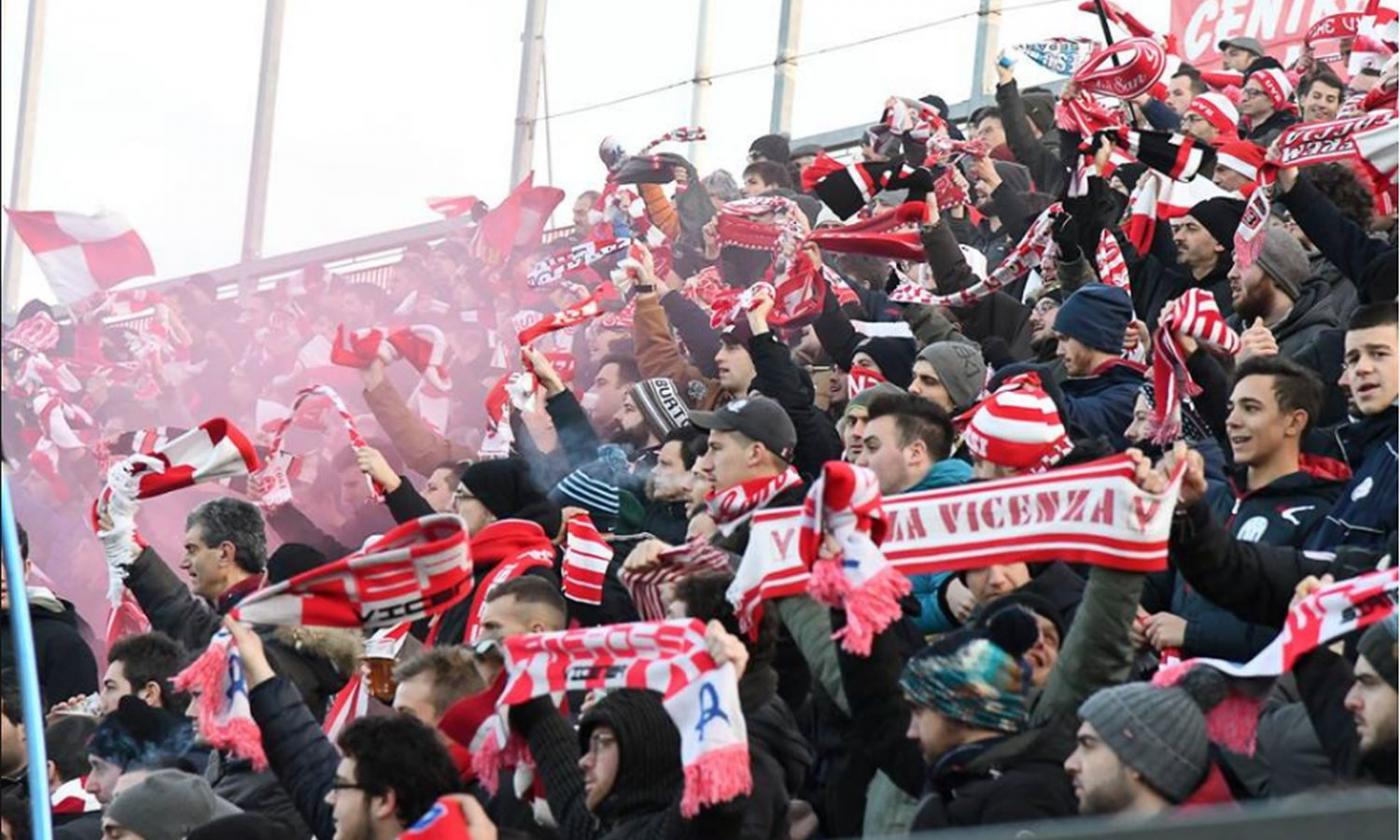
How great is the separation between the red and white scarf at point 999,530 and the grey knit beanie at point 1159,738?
451 mm

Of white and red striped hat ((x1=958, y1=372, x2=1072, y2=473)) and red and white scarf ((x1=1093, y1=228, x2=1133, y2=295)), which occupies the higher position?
white and red striped hat ((x1=958, y1=372, x2=1072, y2=473))

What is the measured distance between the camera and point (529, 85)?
53.6ft

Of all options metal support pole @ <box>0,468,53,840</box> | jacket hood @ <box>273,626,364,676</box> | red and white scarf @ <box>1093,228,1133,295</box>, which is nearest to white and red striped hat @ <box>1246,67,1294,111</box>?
red and white scarf @ <box>1093,228,1133,295</box>

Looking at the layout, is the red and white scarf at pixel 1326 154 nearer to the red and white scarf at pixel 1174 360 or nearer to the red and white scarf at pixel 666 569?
the red and white scarf at pixel 1174 360

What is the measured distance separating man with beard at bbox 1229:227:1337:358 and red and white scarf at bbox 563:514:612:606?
1983 mm

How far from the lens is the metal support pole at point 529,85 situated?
16062 millimetres

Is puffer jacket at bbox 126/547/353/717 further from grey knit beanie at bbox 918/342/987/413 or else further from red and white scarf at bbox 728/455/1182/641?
red and white scarf at bbox 728/455/1182/641

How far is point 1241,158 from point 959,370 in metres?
1.38

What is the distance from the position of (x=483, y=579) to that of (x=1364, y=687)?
3.16m

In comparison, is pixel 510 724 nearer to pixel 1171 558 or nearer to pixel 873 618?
pixel 873 618

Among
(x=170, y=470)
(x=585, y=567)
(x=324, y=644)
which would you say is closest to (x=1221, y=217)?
(x=585, y=567)

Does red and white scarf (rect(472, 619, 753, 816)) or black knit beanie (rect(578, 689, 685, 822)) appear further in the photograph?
black knit beanie (rect(578, 689, 685, 822))

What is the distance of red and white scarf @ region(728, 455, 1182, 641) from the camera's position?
15.3 ft

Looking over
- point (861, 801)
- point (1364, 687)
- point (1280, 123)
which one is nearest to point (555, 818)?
point (861, 801)
